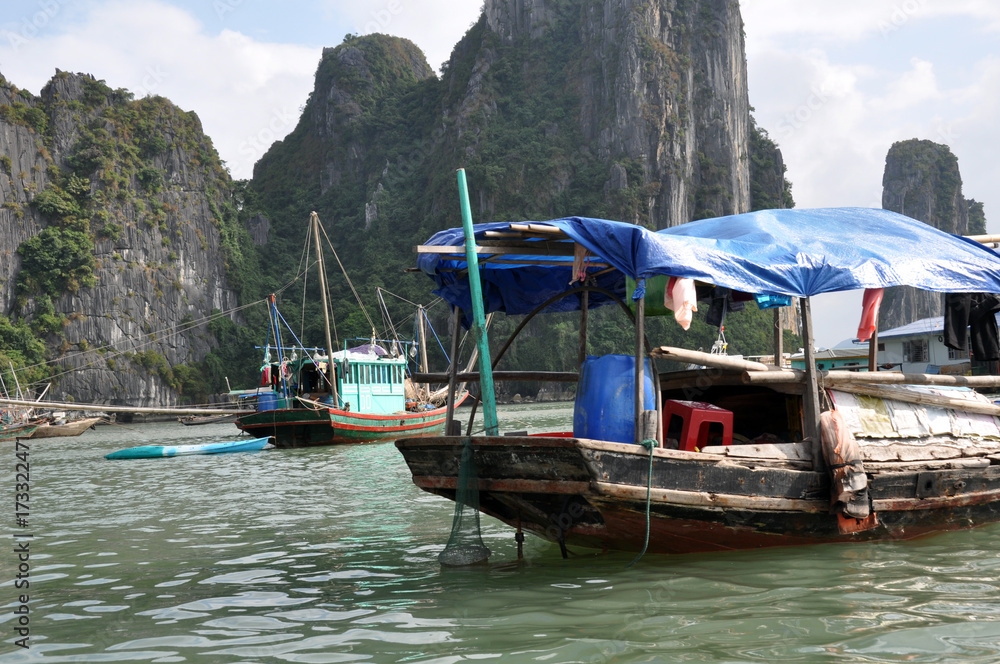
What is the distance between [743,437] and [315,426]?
16.6 metres

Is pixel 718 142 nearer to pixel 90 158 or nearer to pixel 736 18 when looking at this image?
pixel 736 18

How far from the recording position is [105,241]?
5766cm

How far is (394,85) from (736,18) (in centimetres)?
4002

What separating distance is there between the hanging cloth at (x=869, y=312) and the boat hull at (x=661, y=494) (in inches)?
47.3

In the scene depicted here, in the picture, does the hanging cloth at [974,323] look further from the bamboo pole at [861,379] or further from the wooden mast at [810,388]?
the wooden mast at [810,388]

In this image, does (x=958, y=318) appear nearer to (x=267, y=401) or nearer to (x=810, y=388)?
(x=810, y=388)

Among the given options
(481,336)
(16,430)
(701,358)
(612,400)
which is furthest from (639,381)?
(16,430)

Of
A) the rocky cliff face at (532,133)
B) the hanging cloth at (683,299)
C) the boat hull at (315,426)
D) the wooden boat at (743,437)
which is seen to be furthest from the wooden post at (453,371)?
the rocky cliff face at (532,133)

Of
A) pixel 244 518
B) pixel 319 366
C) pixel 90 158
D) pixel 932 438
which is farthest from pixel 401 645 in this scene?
pixel 90 158

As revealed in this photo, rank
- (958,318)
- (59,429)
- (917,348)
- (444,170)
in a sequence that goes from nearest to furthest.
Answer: (958,318)
(917,348)
(59,429)
(444,170)

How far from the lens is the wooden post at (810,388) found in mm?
5594

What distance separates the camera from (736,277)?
529cm

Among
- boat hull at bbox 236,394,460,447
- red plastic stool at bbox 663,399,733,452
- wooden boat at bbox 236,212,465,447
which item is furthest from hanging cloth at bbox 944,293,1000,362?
boat hull at bbox 236,394,460,447

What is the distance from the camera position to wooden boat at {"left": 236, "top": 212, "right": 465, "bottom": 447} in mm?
21359
